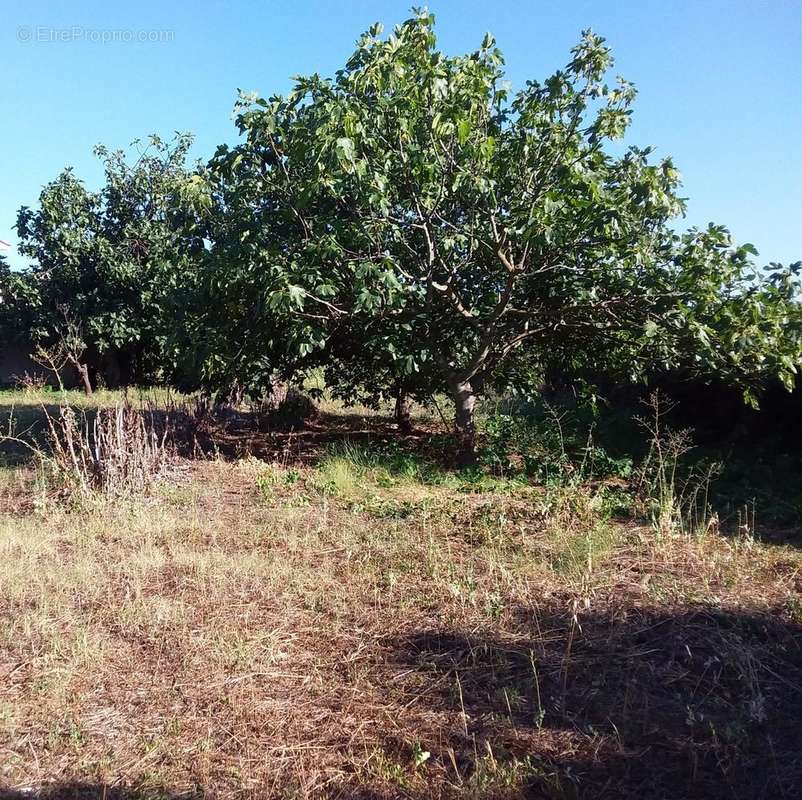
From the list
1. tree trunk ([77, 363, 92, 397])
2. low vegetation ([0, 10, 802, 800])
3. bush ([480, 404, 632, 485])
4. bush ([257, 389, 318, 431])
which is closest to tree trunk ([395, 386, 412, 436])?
low vegetation ([0, 10, 802, 800])

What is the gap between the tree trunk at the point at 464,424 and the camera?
25.5 feet

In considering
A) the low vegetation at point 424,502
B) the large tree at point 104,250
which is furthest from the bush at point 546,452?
the large tree at point 104,250

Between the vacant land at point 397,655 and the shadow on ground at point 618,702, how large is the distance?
1cm

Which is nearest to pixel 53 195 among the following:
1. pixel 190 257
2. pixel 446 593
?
pixel 190 257

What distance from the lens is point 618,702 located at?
3.05 metres

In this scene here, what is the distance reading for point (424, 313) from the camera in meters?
7.15

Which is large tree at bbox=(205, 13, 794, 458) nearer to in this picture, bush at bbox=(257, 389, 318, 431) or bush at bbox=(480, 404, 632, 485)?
bush at bbox=(480, 404, 632, 485)

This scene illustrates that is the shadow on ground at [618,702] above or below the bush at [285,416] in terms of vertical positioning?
below

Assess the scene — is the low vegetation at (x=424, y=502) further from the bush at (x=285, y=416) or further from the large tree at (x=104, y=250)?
the large tree at (x=104, y=250)

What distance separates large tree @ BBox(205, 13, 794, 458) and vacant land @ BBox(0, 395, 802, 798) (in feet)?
6.61

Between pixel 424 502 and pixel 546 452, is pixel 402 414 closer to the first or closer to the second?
pixel 546 452

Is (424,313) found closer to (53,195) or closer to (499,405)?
(499,405)

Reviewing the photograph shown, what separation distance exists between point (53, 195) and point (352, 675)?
14.7 m

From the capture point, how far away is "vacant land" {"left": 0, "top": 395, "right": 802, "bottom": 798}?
2.69m
